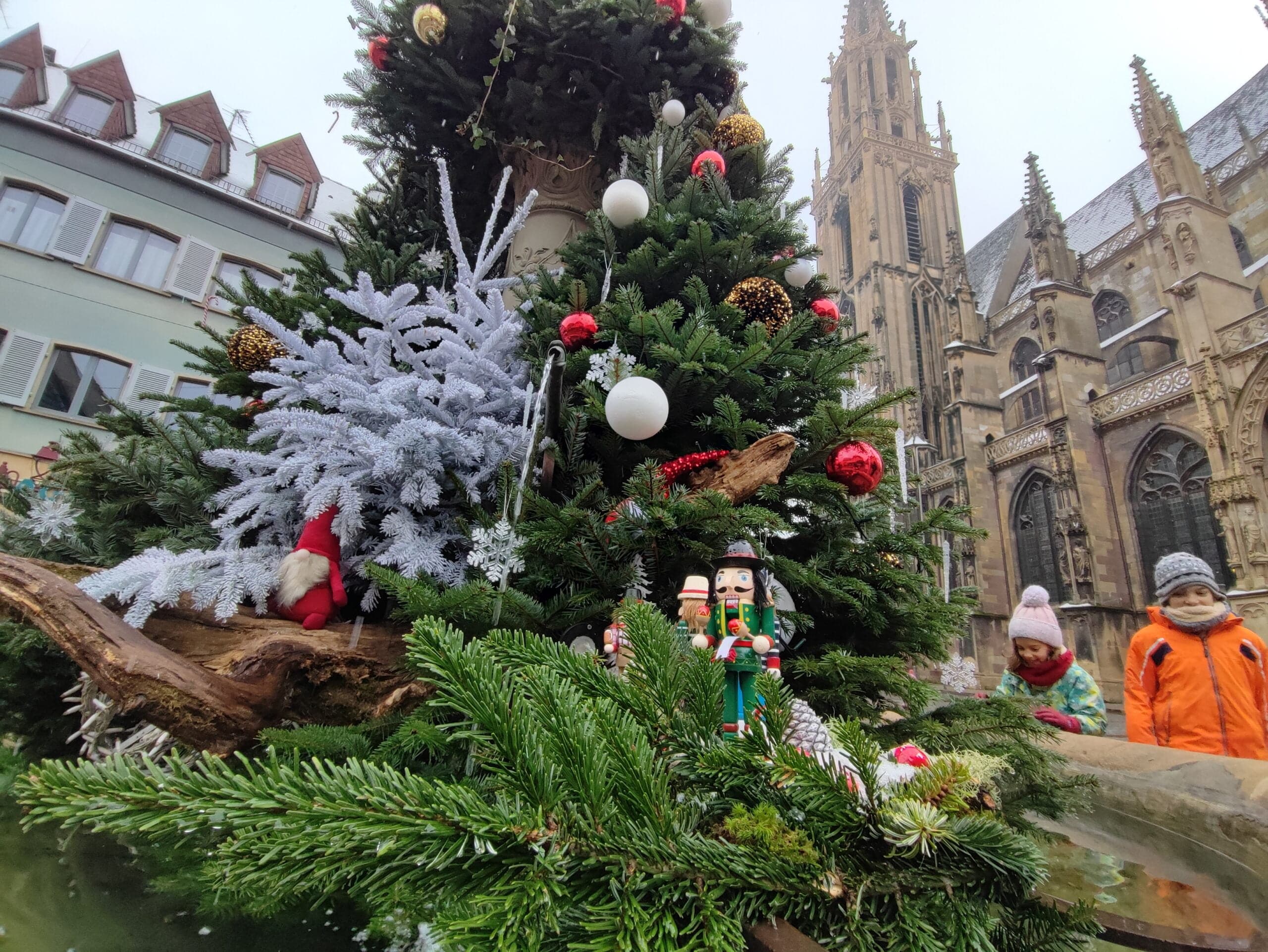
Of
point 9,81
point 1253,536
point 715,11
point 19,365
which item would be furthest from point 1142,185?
point 19,365

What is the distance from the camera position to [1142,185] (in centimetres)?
2459

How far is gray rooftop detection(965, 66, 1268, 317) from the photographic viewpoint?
20.8m

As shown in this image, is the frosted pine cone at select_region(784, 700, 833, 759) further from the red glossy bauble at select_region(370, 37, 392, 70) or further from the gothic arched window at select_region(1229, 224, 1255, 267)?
the gothic arched window at select_region(1229, 224, 1255, 267)

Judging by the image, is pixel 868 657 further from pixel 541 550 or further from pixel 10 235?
pixel 10 235

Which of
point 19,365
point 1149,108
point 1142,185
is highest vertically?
point 1142,185

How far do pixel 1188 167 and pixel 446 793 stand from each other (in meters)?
22.9

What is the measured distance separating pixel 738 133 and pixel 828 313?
1140 mm

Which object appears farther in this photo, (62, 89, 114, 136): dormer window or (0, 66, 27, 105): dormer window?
(62, 89, 114, 136): dormer window

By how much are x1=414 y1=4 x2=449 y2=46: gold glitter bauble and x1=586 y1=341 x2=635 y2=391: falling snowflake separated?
239cm

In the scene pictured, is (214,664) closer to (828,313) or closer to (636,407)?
(636,407)

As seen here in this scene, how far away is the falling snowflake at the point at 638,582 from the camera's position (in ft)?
6.20

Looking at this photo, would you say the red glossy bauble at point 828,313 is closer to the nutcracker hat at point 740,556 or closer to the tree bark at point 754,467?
the tree bark at point 754,467

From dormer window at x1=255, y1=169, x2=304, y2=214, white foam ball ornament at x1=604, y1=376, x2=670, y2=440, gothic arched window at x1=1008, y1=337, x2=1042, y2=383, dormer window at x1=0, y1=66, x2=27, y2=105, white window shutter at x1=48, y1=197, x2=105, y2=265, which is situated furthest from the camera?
gothic arched window at x1=1008, y1=337, x2=1042, y2=383

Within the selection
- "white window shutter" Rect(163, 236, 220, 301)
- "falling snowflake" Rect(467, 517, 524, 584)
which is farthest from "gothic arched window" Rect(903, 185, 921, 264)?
"falling snowflake" Rect(467, 517, 524, 584)
